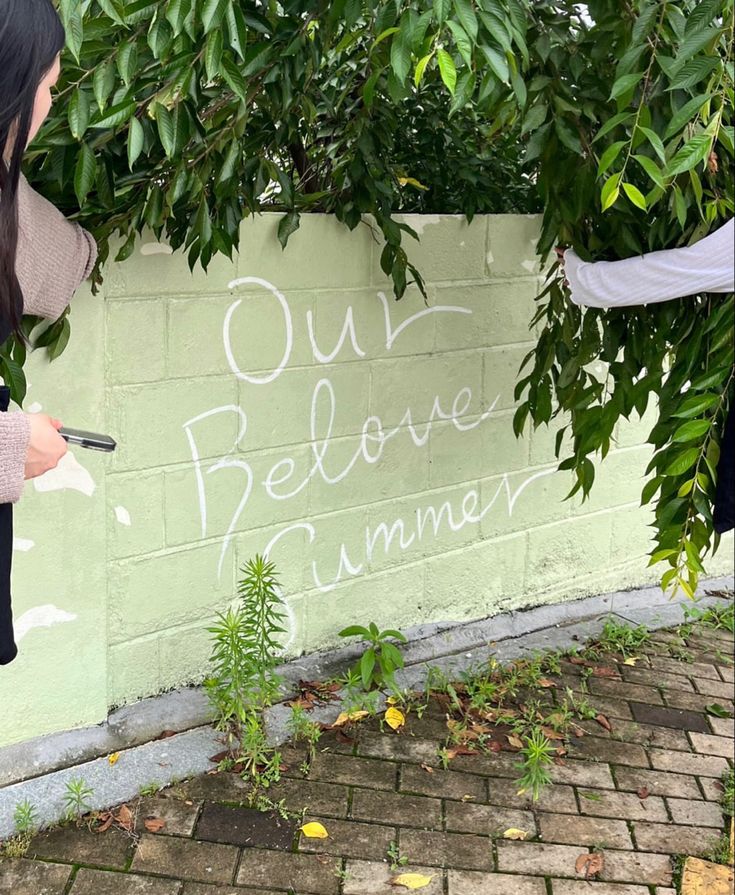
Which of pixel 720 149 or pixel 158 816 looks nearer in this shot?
pixel 720 149

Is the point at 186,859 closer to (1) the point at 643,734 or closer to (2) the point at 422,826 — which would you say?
(2) the point at 422,826

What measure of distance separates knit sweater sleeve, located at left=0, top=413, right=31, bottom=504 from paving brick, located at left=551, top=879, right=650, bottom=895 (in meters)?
1.75

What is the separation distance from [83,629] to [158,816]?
578 millimetres

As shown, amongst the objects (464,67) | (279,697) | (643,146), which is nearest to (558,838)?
(279,697)

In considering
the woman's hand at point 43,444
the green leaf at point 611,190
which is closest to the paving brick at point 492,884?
the woman's hand at point 43,444

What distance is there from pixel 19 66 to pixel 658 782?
2.72 m

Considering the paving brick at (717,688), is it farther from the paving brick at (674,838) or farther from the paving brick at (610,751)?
the paving brick at (674,838)

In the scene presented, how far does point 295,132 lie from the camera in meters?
3.04

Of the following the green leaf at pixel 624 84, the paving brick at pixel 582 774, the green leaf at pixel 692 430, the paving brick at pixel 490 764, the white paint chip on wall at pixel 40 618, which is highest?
the green leaf at pixel 624 84

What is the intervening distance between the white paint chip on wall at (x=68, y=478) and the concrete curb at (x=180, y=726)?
758 millimetres

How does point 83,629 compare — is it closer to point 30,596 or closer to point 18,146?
point 30,596

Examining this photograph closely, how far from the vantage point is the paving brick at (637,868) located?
2775 millimetres

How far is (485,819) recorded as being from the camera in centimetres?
299

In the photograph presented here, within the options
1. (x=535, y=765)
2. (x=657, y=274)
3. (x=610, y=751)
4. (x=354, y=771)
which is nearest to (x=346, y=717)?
(x=354, y=771)
